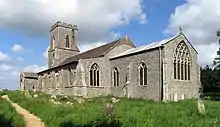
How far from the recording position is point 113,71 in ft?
145

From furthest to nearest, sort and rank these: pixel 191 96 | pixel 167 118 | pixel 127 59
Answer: pixel 127 59 < pixel 191 96 < pixel 167 118

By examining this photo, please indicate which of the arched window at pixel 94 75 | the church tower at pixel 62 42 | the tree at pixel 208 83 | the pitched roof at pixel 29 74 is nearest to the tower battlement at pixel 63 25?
the church tower at pixel 62 42

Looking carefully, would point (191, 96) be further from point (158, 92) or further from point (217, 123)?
point (217, 123)

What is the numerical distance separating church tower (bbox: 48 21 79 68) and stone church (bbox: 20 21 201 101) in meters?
9.54

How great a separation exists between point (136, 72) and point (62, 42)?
1112 inches

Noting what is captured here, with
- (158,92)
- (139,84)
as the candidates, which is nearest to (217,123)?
(158,92)

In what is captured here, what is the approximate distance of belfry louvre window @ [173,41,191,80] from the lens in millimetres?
37719

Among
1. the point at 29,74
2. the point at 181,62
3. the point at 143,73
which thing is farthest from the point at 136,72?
the point at 29,74

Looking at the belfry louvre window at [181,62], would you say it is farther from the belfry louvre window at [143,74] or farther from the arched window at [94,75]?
the arched window at [94,75]

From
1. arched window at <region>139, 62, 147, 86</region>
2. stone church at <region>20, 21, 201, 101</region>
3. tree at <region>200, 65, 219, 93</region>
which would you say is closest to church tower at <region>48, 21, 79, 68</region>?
stone church at <region>20, 21, 201, 101</region>

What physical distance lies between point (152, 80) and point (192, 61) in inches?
251

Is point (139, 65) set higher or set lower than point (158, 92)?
higher

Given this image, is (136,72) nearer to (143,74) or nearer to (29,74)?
(143,74)

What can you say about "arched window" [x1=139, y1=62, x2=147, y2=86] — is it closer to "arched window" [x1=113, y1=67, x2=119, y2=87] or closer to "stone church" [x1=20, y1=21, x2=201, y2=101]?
"stone church" [x1=20, y1=21, x2=201, y2=101]
